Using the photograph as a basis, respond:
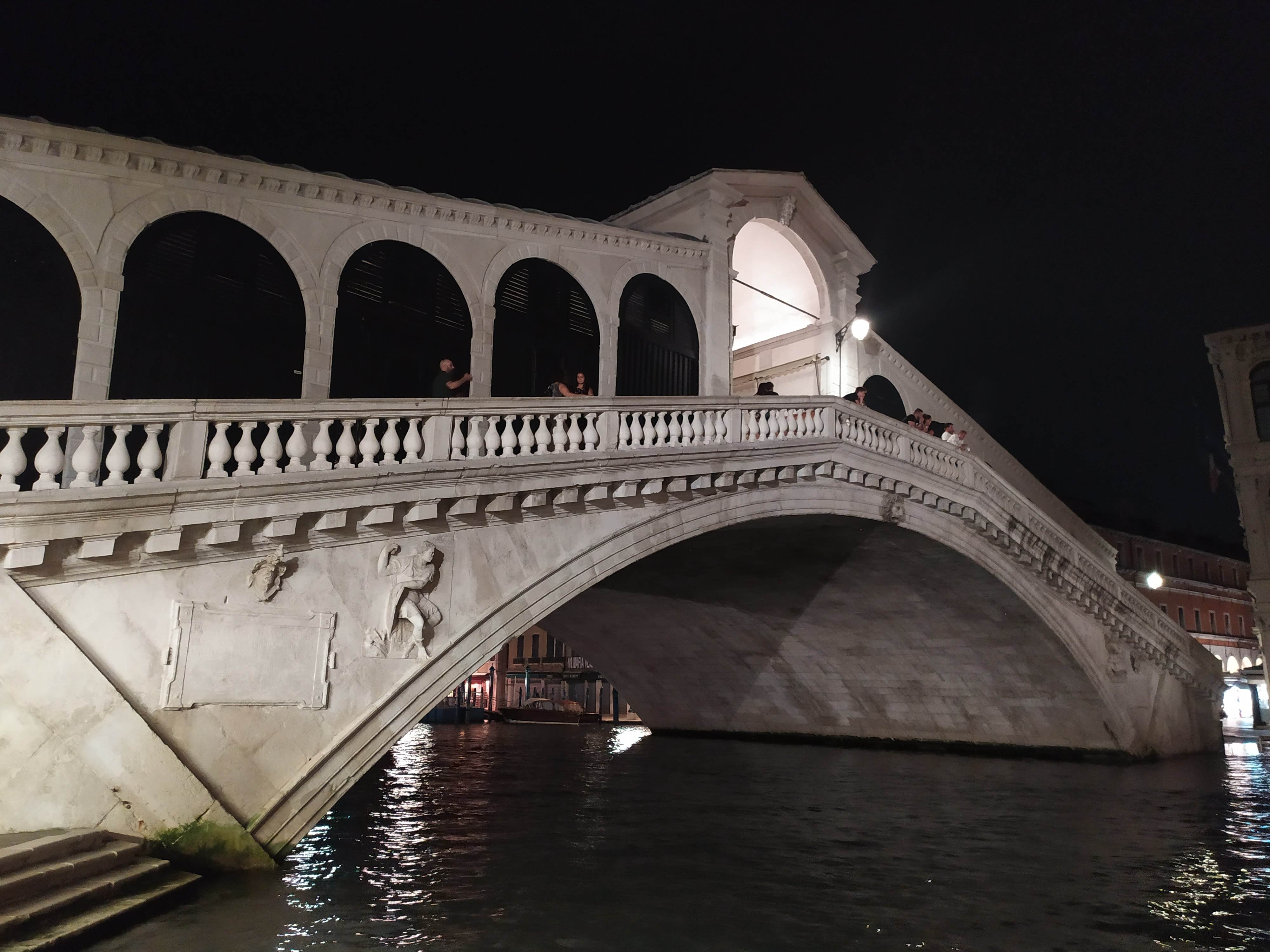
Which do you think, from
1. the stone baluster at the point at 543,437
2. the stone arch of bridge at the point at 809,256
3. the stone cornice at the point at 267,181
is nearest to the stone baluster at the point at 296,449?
the stone baluster at the point at 543,437

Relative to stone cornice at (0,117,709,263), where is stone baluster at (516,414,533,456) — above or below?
below

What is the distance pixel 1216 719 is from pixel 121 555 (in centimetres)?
2446

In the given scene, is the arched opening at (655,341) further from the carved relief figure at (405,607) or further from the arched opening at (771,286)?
the carved relief figure at (405,607)

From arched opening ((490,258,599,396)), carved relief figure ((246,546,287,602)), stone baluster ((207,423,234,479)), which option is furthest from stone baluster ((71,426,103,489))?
arched opening ((490,258,599,396))

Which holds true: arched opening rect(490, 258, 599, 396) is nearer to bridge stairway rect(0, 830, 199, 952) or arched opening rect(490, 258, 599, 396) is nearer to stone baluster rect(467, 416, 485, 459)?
stone baluster rect(467, 416, 485, 459)

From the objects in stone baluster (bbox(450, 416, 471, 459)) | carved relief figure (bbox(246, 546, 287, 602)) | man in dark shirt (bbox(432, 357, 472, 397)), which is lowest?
carved relief figure (bbox(246, 546, 287, 602))

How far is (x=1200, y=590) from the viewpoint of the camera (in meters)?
43.7

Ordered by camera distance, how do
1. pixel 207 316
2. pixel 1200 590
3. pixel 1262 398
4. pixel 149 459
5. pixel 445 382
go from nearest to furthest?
pixel 149 459 → pixel 207 316 → pixel 445 382 → pixel 1262 398 → pixel 1200 590

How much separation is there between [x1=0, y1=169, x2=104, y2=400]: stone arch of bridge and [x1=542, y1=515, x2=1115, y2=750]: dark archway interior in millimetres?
8270

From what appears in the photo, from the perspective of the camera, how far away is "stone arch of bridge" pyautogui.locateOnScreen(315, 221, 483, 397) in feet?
34.8

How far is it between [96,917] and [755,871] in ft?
16.5

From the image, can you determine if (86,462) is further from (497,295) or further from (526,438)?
(497,295)

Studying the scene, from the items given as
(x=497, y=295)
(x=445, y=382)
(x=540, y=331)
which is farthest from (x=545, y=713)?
(x=445, y=382)

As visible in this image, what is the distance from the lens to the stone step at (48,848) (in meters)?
5.55
